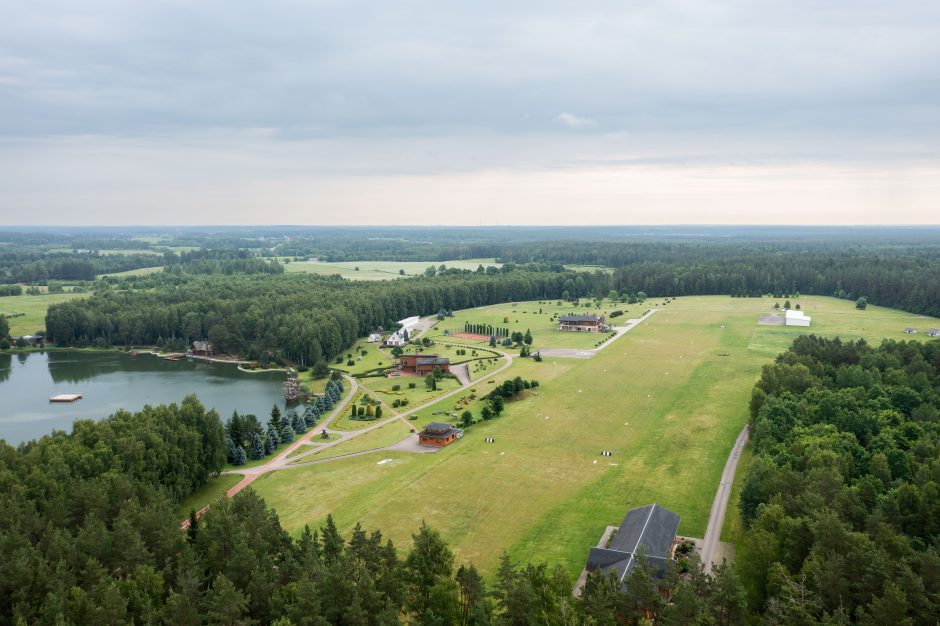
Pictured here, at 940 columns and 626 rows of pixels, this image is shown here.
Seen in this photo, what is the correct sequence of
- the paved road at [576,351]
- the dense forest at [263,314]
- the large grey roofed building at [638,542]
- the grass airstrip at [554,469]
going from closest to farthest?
1. the large grey roofed building at [638,542]
2. the grass airstrip at [554,469]
3. the paved road at [576,351]
4. the dense forest at [263,314]

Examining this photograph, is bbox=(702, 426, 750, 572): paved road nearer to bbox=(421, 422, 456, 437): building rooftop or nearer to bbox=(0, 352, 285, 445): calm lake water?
bbox=(421, 422, 456, 437): building rooftop

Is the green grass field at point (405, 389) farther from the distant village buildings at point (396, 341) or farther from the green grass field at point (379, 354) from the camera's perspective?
the distant village buildings at point (396, 341)

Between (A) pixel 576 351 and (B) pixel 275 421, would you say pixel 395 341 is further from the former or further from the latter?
(B) pixel 275 421

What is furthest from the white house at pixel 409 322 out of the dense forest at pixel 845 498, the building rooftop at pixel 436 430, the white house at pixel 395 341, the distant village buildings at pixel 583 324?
the dense forest at pixel 845 498

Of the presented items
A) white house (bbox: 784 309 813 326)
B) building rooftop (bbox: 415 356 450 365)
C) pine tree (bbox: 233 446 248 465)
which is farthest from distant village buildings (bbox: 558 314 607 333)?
pine tree (bbox: 233 446 248 465)

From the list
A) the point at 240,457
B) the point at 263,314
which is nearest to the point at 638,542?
the point at 240,457

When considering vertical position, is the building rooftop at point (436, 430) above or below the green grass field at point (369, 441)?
above

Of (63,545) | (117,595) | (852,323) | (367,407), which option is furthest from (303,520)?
(852,323)
